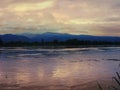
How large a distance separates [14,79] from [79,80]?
318cm

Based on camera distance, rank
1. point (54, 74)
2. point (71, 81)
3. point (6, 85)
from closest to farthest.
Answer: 1. point (6, 85)
2. point (71, 81)
3. point (54, 74)

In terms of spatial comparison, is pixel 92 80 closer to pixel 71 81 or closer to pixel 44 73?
pixel 71 81

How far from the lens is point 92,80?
16.1 m

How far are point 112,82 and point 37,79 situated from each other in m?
3.79

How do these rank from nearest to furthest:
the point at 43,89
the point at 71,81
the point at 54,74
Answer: the point at 43,89 < the point at 71,81 < the point at 54,74

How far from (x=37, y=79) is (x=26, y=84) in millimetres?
1909

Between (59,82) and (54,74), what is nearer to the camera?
(59,82)

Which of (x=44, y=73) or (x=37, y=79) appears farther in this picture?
(x=44, y=73)

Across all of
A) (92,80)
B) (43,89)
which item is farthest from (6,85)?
(92,80)

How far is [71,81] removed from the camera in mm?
15875

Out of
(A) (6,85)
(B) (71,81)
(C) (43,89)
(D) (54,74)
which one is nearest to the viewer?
(C) (43,89)

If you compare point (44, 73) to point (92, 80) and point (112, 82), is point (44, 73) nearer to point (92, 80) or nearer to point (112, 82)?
point (92, 80)

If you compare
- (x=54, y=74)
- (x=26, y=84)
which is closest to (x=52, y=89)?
(x=26, y=84)

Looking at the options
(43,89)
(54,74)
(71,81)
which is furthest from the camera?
(54,74)
